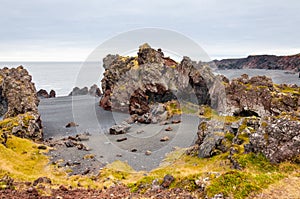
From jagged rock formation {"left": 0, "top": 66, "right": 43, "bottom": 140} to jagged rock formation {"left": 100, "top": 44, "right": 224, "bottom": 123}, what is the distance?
33.8m

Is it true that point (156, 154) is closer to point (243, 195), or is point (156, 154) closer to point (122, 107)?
point (243, 195)

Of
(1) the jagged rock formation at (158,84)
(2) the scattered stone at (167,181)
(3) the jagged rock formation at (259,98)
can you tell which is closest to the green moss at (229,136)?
(2) the scattered stone at (167,181)

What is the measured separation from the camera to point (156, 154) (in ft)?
159

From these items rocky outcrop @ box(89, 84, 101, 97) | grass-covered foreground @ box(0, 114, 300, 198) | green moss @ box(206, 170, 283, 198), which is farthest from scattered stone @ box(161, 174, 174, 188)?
rocky outcrop @ box(89, 84, 101, 97)

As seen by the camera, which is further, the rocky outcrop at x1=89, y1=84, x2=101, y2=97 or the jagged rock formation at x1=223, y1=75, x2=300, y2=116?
the rocky outcrop at x1=89, y1=84, x2=101, y2=97

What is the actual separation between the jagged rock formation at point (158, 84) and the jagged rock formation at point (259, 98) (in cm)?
1205

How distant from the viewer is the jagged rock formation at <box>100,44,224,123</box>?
303 ft

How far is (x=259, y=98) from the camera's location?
209 feet

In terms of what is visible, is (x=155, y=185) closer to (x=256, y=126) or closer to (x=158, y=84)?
(x=256, y=126)

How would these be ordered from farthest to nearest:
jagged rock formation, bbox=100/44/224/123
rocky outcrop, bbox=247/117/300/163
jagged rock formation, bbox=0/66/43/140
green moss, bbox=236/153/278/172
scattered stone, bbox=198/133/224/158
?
jagged rock formation, bbox=100/44/224/123 < jagged rock formation, bbox=0/66/43/140 < scattered stone, bbox=198/133/224/158 < rocky outcrop, bbox=247/117/300/163 < green moss, bbox=236/153/278/172

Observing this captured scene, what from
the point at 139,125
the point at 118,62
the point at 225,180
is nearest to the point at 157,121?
the point at 139,125

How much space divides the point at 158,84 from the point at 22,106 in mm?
46293

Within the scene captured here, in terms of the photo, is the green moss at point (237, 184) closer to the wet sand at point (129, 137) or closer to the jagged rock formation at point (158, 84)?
the wet sand at point (129, 137)

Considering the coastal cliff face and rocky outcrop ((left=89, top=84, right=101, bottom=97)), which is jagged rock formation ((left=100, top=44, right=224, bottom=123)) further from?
rocky outcrop ((left=89, top=84, right=101, bottom=97))
